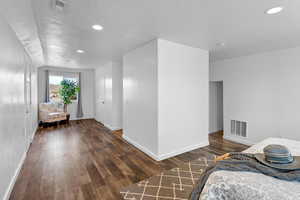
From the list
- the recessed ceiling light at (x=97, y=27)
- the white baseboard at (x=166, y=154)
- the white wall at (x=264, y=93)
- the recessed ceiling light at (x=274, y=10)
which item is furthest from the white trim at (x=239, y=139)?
the recessed ceiling light at (x=97, y=27)

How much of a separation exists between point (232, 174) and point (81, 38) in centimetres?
332

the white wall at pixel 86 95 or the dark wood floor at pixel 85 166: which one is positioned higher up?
the white wall at pixel 86 95

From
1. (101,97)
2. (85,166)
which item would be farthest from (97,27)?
(101,97)

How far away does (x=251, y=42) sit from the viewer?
112 inches

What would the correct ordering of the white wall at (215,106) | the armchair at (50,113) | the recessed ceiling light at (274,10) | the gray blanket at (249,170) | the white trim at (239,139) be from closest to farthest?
the gray blanket at (249,170) → the recessed ceiling light at (274,10) → the white trim at (239,139) → the white wall at (215,106) → the armchair at (50,113)

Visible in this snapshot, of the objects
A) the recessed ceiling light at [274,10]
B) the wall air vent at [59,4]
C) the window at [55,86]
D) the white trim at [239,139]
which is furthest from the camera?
the window at [55,86]

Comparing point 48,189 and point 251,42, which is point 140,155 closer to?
point 48,189

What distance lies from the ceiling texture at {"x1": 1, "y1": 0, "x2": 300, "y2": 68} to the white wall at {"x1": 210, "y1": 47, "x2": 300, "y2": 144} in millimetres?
477

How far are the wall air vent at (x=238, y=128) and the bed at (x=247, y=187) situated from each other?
3358mm

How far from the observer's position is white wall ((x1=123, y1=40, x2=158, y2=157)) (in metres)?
2.82

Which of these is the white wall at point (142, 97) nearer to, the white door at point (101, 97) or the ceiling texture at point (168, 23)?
the ceiling texture at point (168, 23)

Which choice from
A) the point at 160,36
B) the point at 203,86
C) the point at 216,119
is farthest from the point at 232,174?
the point at 216,119

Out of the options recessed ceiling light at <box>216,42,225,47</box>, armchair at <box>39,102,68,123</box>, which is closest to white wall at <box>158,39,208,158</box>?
recessed ceiling light at <box>216,42,225,47</box>

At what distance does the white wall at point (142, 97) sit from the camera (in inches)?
111
